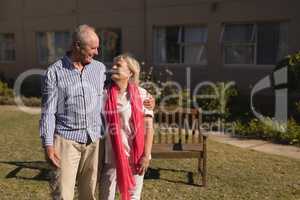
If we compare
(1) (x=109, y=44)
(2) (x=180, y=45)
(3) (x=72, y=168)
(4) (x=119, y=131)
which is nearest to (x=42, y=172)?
(3) (x=72, y=168)

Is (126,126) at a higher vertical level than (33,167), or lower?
higher

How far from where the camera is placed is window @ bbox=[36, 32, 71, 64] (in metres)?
19.3

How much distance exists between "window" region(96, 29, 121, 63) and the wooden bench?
871cm

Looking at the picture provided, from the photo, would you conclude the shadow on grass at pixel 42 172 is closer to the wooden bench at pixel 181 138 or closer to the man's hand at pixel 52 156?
the wooden bench at pixel 181 138

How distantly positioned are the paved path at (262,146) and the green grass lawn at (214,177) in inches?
14.2

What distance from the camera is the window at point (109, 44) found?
675 inches

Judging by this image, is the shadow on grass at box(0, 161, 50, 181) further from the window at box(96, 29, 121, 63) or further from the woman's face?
the window at box(96, 29, 121, 63)

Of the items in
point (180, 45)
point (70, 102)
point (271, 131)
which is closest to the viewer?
point (70, 102)

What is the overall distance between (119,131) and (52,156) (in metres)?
0.63

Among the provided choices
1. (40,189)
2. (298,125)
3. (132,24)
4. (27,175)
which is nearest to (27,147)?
(27,175)

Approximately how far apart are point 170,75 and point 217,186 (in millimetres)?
9249

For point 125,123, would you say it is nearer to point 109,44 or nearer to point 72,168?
point 72,168

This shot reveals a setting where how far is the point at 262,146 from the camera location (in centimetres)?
874

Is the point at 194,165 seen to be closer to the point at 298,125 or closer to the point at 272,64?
the point at 298,125
